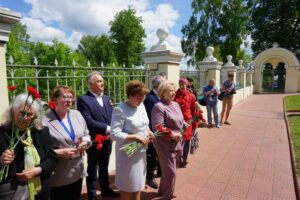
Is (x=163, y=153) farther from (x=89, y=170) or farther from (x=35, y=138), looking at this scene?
(x=35, y=138)

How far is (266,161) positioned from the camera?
500 centimetres

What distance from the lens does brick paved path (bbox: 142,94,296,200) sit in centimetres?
368

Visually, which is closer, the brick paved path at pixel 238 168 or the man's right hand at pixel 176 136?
the man's right hand at pixel 176 136

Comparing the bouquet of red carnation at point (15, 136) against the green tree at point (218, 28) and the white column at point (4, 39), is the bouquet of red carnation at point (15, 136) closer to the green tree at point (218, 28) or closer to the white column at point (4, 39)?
the white column at point (4, 39)

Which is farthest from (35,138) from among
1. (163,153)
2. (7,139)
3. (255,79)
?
(255,79)

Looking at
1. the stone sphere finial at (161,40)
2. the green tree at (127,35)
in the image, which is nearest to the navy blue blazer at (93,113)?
the stone sphere finial at (161,40)

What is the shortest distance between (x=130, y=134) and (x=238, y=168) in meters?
2.88

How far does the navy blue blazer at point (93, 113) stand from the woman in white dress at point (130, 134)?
18.5 inches

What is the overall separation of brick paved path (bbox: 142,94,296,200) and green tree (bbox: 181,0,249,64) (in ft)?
74.7

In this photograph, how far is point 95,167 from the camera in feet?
10.4

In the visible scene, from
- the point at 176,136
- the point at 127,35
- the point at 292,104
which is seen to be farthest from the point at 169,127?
the point at 127,35

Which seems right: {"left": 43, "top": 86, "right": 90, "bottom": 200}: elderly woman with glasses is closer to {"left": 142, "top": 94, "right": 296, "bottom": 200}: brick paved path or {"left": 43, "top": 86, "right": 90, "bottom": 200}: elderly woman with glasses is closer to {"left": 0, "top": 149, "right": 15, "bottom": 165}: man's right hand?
{"left": 0, "top": 149, "right": 15, "bottom": 165}: man's right hand

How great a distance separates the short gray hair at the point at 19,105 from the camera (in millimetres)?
1965

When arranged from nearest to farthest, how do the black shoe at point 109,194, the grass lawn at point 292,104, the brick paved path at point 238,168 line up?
the black shoe at point 109,194 < the brick paved path at point 238,168 < the grass lawn at point 292,104
